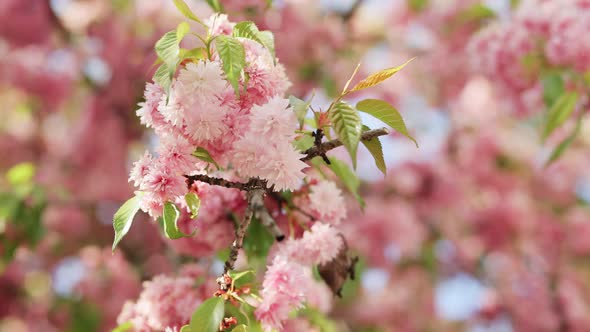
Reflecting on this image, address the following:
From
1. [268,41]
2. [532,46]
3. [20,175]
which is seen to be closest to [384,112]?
[268,41]

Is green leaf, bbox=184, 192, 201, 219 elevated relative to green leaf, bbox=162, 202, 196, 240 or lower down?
elevated

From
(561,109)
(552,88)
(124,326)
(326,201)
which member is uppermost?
(552,88)

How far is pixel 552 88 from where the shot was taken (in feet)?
4.92

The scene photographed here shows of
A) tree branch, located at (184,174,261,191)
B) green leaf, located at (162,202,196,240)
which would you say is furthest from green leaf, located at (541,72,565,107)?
green leaf, located at (162,202,196,240)

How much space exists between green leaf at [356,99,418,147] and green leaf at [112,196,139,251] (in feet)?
1.08

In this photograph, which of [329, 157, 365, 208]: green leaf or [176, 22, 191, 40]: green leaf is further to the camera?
[329, 157, 365, 208]: green leaf

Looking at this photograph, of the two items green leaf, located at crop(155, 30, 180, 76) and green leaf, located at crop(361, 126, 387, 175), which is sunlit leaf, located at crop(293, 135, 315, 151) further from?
green leaf, located at crop(155, 30, 180, 76)

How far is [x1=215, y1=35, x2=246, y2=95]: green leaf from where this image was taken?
2.40 feet

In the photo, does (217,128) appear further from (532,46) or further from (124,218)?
(532,46)

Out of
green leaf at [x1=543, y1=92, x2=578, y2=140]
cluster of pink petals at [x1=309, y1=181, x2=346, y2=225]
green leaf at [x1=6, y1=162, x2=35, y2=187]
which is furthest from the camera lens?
green leaf at [x1=6, y1=162, x2=35, y2=187]

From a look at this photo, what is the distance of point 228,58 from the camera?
0.75m

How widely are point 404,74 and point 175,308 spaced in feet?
9.75

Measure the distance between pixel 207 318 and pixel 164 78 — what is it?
305 mm

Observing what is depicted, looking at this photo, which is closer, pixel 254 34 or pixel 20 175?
pixel 254 34
